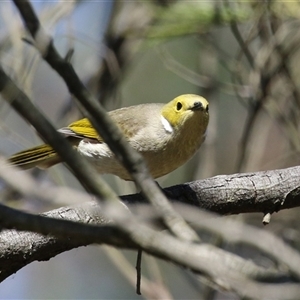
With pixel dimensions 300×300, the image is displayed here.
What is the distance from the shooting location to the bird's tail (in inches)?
148

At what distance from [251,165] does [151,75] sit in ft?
11.2

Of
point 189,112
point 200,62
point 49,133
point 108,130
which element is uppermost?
point 49,133

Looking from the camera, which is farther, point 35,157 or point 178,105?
point 35,157

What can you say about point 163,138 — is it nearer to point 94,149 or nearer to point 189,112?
point 189,112

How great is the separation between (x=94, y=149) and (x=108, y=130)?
206 centimetres

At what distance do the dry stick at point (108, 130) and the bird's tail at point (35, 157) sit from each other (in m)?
2.26

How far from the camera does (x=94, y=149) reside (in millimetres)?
3547

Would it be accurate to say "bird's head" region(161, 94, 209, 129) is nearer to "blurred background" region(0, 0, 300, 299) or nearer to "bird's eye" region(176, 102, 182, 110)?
"bird's eye" region(176, 102, 182, 110)

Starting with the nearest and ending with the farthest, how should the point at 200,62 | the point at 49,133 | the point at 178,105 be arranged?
the point at 49,133 < the point at 178,105 < the point at 200,62

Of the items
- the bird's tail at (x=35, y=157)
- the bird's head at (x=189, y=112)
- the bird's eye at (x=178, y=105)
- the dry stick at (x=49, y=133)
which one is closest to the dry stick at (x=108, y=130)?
the dry stick at (x=49, y=133)

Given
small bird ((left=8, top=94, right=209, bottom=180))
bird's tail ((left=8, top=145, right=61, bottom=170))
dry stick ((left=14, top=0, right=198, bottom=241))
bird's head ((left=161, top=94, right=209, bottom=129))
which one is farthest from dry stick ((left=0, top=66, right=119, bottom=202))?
bird's tail ((left=8, top=145, right=61, bottom=170))

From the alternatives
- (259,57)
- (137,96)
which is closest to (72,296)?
(137,96)

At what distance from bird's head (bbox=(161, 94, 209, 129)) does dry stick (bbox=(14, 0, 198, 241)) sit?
1.88m

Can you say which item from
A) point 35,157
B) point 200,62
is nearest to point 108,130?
point 35,157
